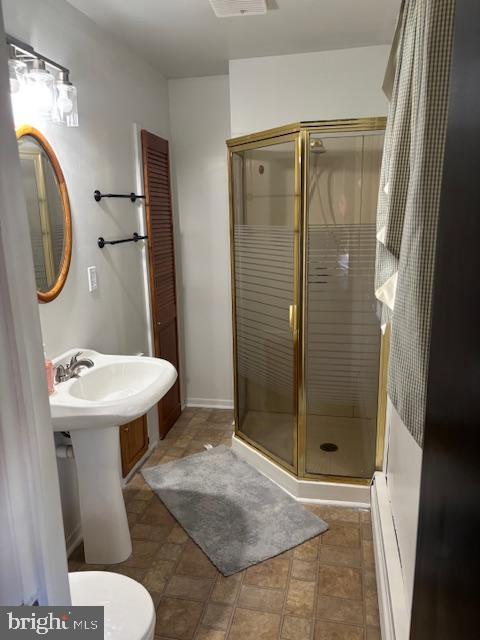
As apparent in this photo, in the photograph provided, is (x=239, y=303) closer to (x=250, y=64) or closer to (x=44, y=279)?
(x=44, y=279)

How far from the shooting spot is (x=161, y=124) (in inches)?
133

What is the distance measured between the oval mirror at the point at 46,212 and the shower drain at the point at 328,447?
66.6 inches

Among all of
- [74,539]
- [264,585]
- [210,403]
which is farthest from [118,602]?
[210,403]

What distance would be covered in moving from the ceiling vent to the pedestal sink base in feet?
6.49

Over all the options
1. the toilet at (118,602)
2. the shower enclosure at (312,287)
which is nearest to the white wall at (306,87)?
the shower enclosure at (312,287)

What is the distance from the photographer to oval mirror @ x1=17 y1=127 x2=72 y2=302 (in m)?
1.99

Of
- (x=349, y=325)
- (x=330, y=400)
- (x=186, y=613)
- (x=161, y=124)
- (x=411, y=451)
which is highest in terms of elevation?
(x=161, y=124)

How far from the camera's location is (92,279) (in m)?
2.50

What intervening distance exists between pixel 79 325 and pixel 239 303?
1028 mm

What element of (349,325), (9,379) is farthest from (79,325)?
(9,379)

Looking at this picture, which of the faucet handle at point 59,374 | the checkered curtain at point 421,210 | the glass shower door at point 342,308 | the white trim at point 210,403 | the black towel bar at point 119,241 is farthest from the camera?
the white trim at point 210,403

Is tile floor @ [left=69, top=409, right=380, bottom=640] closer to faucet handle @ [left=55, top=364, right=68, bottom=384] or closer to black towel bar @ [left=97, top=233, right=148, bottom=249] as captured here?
faucet handle @ [left=55, top=364, right=68, bottom=384]

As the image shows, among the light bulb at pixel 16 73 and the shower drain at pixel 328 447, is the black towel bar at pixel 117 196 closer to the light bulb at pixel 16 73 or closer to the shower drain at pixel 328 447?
the light bulb at pixel 16 73

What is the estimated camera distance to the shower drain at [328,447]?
2.76 meters
